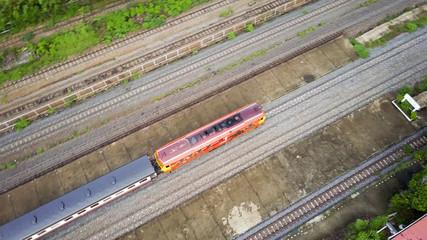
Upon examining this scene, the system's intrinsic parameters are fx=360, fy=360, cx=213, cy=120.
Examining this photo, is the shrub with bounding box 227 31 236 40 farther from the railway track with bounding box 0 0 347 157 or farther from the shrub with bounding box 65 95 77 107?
the shrub with bounding box 65 95 77 107

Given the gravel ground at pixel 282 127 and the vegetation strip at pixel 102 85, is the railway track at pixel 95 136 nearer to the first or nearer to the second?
the vegetation strip at pixel 102 85

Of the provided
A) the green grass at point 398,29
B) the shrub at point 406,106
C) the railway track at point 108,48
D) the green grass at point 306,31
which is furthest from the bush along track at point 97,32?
the shrub at point 406,106

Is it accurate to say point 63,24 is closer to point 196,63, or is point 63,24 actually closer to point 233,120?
point 196,63

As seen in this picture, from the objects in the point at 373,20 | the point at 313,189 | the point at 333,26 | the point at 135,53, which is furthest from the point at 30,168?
the point at 373,20

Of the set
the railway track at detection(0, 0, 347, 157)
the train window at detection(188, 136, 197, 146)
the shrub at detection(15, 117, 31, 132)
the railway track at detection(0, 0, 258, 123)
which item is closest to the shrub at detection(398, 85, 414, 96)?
the railway track at detection(0, 0, 347, 157)

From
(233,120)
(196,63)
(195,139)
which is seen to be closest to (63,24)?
(196,63)
